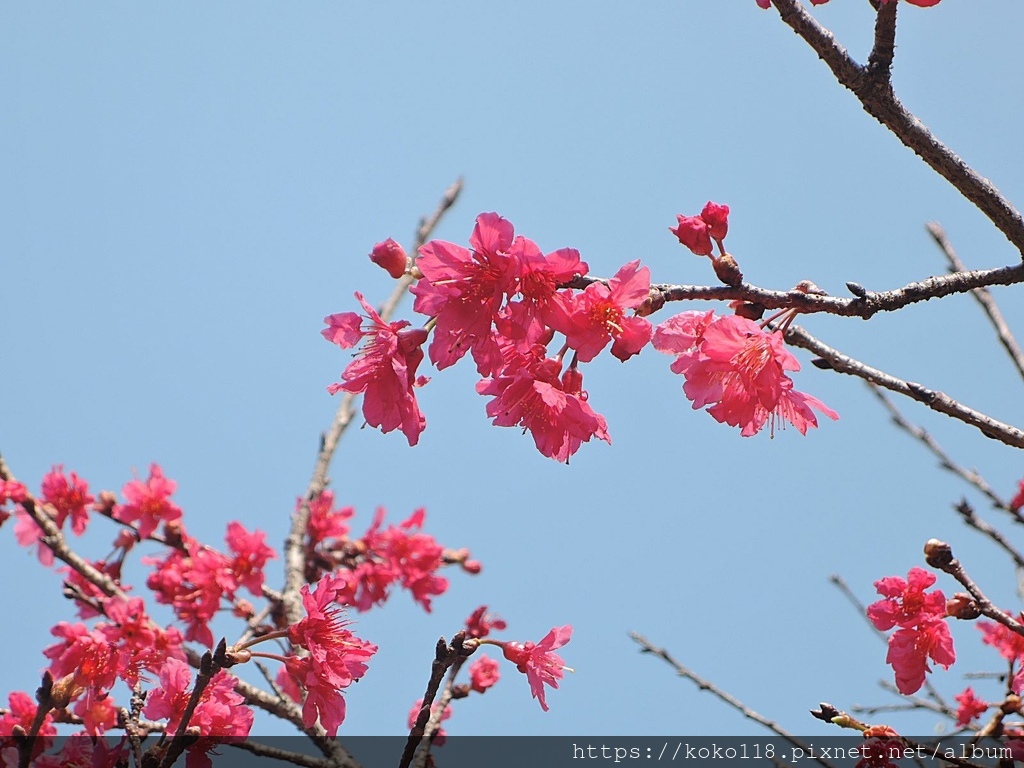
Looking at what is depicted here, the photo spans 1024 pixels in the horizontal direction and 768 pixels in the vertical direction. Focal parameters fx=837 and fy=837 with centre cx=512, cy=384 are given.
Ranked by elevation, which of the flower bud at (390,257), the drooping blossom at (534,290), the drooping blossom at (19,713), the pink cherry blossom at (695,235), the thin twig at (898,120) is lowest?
the drooping blossom at (19,713)

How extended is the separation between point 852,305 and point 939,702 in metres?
2.56

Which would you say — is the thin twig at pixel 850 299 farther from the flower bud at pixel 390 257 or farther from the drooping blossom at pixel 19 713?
the drooping blossom at pixel 19 713

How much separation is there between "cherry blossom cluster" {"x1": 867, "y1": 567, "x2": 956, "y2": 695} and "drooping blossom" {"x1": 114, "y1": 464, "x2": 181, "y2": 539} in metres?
3.27

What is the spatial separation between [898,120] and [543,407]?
958 millimetres

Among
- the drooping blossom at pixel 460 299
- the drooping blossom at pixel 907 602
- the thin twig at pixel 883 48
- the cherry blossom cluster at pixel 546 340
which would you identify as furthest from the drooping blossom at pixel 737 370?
the drooping blossom at pixel 907 602

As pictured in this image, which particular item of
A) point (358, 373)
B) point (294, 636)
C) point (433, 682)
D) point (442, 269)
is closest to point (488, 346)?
A: point (442, 269)

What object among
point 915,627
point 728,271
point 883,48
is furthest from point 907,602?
point 883,48

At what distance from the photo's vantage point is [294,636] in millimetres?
2104

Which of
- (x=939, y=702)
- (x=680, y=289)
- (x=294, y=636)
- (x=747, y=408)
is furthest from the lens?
Result: (x=939, y=702)

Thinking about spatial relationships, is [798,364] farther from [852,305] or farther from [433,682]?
[433,682]

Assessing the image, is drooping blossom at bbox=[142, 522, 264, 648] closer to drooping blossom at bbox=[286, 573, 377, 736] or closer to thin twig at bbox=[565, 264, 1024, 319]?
drooping blossom at bbox=[286, 573, 377, 736]

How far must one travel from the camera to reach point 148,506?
163 inches

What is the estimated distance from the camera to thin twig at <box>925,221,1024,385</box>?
296 centimetres

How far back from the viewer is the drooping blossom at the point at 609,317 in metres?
1.79
